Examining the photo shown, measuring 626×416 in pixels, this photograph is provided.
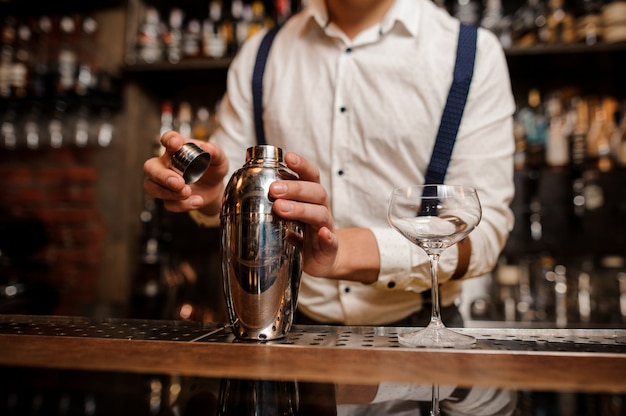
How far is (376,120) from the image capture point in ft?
3.98

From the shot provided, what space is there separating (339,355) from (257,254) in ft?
0.52

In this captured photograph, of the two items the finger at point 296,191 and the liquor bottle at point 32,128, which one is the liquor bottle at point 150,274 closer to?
the liquor bottle at point 32,128

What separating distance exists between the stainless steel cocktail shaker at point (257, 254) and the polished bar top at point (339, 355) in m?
0.03

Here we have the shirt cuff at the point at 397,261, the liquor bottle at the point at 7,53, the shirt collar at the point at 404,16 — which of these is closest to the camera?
the shirt cuff at the point at 397,261

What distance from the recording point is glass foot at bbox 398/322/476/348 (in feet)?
2.08

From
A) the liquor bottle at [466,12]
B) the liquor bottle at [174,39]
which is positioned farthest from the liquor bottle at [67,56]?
the liquor bottle at [466,12]

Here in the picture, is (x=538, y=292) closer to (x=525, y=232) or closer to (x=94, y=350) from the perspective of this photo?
(x=525, y=232)

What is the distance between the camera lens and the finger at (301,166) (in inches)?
27.7

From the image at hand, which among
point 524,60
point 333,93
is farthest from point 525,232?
point 333,93

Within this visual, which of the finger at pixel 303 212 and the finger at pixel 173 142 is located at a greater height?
the finger at pixel 173 142

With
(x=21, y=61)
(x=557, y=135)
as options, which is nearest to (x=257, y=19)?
(x=21, y=61)

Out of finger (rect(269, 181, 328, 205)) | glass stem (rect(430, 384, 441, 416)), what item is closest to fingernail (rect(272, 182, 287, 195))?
finger (rect(269, 181, 328, 205))

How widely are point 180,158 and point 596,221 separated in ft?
6.70

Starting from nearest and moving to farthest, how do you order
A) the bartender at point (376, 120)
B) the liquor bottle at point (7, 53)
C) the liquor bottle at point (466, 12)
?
the bartender at point (376, 120) < the liquor bottle at point (466, 12) < the liquor bottle at point (7, 53)
